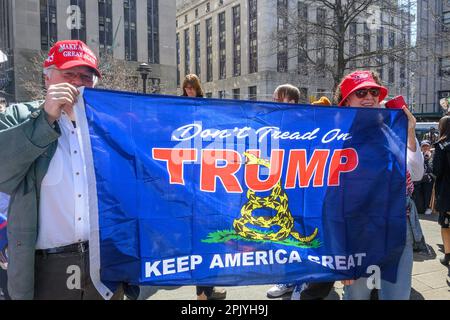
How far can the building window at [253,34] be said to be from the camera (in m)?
52.8

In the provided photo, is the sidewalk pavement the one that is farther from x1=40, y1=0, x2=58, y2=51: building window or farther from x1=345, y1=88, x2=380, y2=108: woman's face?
x1=40, y1=0, x2=58, y2=51: building window

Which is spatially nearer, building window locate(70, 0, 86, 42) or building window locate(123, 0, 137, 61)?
building window locate(70, 0, 86, 42)

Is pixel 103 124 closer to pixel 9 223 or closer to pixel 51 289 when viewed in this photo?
pixel 9 223

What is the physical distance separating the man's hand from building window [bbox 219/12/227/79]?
6157 centimetres

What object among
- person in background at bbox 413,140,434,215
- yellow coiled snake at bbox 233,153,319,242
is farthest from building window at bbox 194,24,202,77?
yellow coiled snake at bbox 233,153,319,242

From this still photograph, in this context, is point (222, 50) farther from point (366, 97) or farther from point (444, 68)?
point (366, 97)

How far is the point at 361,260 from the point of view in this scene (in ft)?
8.22

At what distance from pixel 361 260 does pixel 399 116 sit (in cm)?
103

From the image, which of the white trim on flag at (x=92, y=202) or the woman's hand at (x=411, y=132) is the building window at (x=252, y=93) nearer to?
the woman's hand at (x=411, y=132)

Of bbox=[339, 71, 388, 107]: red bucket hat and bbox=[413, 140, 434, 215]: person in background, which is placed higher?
bbox=[339, 71, 388, 107]: red bucket hat

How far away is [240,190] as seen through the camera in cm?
237

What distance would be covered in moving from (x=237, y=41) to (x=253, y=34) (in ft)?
15.4

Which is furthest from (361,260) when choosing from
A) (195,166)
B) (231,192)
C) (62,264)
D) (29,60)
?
(29,60)

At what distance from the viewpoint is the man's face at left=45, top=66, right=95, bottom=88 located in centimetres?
209
